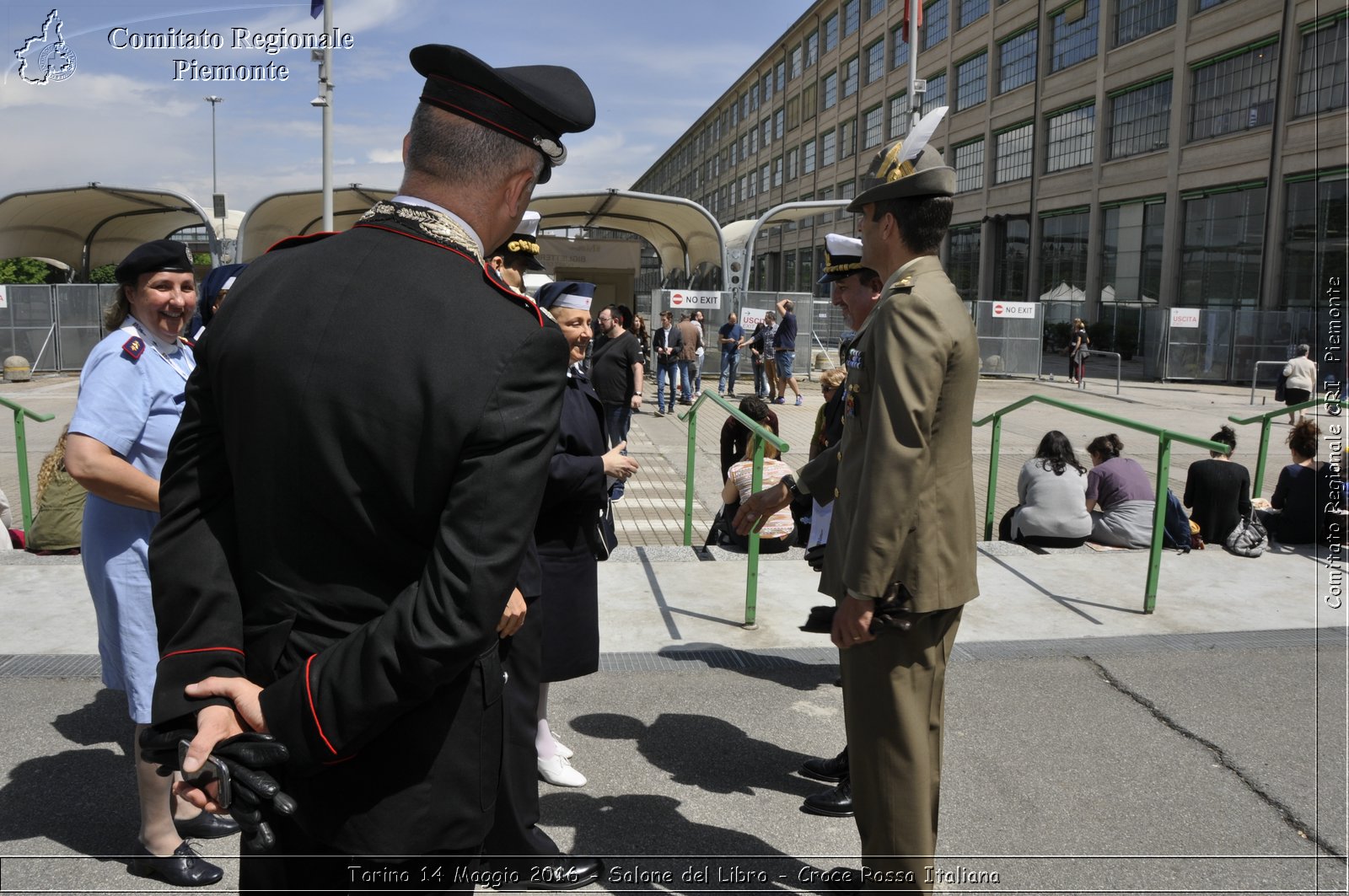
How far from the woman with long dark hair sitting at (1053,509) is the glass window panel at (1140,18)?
28.0m

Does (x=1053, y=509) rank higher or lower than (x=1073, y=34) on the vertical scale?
lower

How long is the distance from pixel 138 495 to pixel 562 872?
172cm

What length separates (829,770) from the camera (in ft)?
12.0

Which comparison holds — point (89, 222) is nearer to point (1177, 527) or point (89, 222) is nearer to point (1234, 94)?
point (1177, 527)

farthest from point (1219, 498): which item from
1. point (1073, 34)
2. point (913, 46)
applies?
point (1073, 34)

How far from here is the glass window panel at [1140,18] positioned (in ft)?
97.3

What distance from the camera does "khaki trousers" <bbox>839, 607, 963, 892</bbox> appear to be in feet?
8.26

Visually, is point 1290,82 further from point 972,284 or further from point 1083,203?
point 972,284

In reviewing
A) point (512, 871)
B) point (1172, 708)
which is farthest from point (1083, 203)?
point (512, 871)

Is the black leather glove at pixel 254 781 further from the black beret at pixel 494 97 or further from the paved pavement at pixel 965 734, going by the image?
the paved pavement at pixel 965 734

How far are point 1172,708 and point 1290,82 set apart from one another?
26.7 metres

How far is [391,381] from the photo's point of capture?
4.83 feet

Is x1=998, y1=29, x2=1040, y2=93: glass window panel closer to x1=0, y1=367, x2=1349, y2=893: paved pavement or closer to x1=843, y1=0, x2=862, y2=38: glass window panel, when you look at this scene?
x1=843, y1=0, x2=862, y2=38: glass window panel

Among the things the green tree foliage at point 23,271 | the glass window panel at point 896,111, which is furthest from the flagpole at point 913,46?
the green tree foliage at point 23,271
